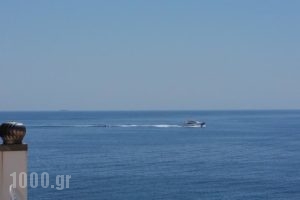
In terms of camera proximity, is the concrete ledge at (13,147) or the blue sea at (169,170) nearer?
the concrete ledge at (13,147)

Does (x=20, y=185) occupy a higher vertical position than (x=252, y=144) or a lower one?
lower

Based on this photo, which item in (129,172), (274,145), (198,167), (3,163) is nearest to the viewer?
(3,163)

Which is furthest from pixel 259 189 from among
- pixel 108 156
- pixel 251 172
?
pixel 108 156

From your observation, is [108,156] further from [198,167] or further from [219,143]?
[219,143]

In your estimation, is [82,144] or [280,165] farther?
[82,144]

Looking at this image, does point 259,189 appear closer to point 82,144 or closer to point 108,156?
point 108,156

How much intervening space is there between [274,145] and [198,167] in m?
30.4

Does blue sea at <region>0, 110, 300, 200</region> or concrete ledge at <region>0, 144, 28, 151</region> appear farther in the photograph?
blue sea at <region>0, 110, 300, 200</region>

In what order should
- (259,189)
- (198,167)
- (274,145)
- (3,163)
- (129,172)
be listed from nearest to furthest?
1. (3,163)
2. (259,189)
3. (129,172)
4. (198,167)
5. (274,145)

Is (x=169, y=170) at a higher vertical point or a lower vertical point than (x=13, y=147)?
higher

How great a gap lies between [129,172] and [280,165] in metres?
16.0

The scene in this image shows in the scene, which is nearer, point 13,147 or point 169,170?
point 13,147

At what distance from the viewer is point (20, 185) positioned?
5973 millimetres

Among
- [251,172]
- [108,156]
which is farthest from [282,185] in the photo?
[108,156]
